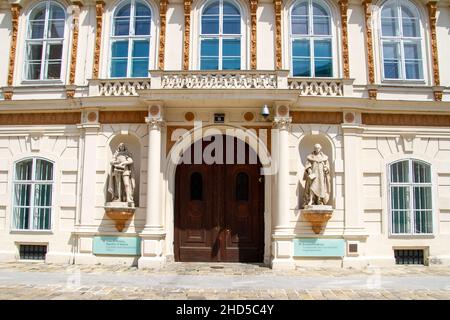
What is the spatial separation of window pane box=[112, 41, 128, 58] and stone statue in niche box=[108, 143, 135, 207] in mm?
3185

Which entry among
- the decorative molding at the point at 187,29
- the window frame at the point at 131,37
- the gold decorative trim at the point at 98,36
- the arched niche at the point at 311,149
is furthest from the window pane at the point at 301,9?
the gold decorative trim at the point at 98,36

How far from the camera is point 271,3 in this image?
12938 mm

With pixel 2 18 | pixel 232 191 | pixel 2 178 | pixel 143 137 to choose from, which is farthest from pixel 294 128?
pixel 2 18

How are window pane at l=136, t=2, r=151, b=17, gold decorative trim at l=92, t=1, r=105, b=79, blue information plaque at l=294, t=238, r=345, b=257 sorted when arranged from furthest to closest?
window pane at l=136, t=2, r=151, b=17 < gold decorative trim at l=92, t=1, r=105, b=79 < blue information plaque at l=294, t=238, r=345, b=257

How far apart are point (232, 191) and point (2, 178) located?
6.86 metres

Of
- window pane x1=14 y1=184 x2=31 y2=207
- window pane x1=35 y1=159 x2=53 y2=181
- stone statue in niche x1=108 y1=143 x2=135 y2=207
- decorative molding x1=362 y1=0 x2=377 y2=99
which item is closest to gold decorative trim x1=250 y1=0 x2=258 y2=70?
decorative molding x1=362 y1=0 x2=377 y2=99

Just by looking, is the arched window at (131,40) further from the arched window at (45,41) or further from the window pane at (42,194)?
the window pane at (42,194)

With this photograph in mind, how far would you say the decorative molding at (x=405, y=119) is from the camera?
12.5 m

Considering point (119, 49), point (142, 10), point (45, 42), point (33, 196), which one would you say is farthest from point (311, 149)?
point (45, 42)

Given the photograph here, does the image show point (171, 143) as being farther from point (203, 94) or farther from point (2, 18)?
point (2, 18)

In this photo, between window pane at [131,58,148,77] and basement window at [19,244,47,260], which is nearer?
basement window at [19,244,47,260]

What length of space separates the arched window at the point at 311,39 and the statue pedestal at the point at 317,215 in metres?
3.95

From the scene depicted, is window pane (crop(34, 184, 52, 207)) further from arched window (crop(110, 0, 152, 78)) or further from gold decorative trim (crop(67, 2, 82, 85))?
arched window (crop(110, 0, 152, 78))

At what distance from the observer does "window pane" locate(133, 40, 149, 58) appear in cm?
1306
